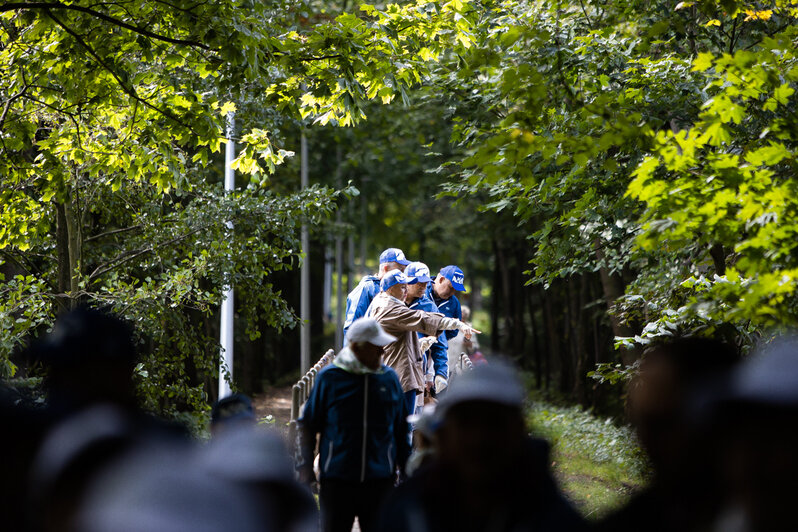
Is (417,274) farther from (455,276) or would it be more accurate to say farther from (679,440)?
(679,440)

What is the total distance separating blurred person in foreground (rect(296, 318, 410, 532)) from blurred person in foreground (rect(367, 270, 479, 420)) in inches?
78.4

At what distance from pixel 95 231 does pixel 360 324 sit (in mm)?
7279

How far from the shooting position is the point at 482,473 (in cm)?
290

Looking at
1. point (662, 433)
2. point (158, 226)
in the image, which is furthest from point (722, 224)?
point (158, 226)

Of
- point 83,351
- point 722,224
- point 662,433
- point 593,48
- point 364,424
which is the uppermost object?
point 593,48

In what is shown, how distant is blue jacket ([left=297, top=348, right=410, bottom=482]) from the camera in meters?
5.14

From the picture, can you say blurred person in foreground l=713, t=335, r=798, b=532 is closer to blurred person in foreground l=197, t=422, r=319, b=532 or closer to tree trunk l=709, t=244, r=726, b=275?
blurred person in foreground l=197, t=422, r=319, b=532

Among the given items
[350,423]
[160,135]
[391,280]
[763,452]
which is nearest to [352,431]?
[350,423]

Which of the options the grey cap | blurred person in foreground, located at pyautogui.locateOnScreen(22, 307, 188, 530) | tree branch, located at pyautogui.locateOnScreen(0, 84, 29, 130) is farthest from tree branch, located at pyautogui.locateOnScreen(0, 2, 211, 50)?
the grey cap

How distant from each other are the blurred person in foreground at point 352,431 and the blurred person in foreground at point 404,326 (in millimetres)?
1992

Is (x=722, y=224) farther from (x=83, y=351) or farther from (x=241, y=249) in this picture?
(x=241, y=249)

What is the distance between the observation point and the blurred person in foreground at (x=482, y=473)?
9.39 ft

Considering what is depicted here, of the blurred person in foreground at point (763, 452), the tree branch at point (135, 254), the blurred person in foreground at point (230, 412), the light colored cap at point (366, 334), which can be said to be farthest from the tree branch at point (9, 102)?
the blurred person in foreground at point (763, 452)

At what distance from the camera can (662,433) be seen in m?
2.97
